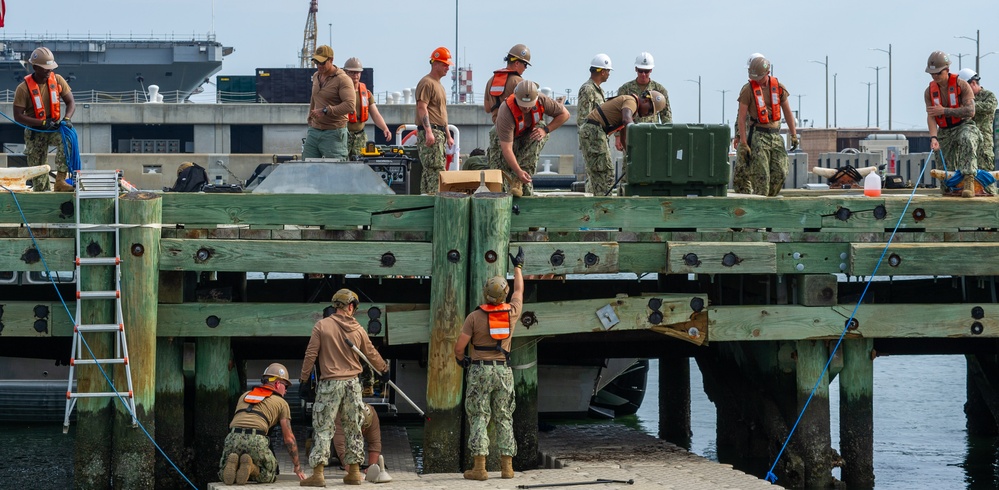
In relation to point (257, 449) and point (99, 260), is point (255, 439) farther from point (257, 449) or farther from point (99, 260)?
point (99, 260)

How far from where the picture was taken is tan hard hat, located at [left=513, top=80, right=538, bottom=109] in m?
14.4

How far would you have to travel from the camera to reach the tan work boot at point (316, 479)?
41.0 feet

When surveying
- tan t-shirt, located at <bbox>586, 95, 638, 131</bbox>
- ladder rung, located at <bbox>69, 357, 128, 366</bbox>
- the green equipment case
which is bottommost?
ladder rung, located at <bbox>69, 357, 128, 366</bbox>

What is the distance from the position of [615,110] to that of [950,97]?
146 inches

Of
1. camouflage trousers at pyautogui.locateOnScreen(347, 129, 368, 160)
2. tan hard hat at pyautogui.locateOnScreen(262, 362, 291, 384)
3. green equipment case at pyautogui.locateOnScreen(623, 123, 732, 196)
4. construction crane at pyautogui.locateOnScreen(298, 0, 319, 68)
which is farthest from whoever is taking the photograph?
construction crane at pyautogui.locateOnScreen(298, 0, 319, 68)

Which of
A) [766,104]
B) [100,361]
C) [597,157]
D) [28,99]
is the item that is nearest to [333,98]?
[597,157]

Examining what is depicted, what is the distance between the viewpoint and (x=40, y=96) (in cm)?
1572

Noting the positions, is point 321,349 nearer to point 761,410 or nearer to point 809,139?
point 761,410

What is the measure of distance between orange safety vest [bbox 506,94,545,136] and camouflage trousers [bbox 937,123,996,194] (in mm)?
4698

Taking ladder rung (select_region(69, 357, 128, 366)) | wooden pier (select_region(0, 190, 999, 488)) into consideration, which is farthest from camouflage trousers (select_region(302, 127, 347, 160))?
ladder rung (select_region(69, 357, 128, 366))

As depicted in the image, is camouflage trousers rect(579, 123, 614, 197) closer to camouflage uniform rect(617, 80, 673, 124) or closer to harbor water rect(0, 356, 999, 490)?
camouflage uniform rect(617, 80, 673, 124)

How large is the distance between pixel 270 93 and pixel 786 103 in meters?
47.8

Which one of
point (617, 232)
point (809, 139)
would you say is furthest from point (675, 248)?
point (809, 139)

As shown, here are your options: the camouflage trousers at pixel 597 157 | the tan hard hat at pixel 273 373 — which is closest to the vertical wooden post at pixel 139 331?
the tan hard hat at pixel 273 373
